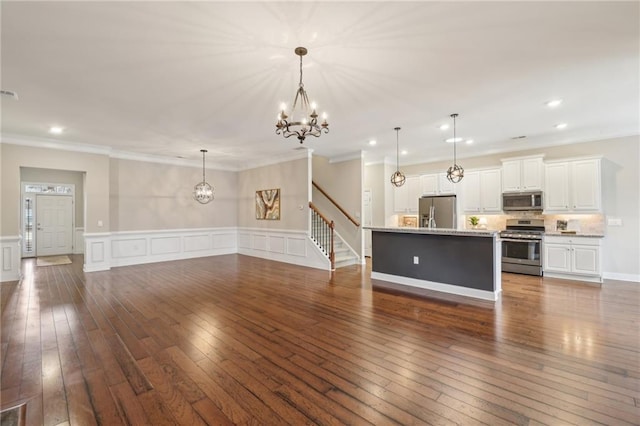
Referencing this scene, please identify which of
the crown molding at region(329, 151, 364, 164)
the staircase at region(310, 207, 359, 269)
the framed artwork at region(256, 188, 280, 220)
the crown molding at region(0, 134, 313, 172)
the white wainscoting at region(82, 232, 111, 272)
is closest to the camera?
the crown molding at region(0, 134, 313, 172)

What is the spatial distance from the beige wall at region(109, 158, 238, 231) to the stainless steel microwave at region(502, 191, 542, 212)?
319 inches

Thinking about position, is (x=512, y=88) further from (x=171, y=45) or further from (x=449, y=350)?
(x=171, y=45)

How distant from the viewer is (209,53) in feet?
10.1

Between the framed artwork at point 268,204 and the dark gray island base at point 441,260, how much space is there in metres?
3.53

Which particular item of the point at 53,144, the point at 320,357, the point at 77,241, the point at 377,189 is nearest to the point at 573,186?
the point at 377,189

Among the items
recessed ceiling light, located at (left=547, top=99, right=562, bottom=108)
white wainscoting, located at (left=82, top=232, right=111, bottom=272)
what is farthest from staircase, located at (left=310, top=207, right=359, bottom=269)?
white wainscoting, located at (left=82, top=232, right=111, bottom=272)

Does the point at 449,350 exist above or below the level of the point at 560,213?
below

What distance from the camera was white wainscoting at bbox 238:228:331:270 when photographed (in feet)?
25.0

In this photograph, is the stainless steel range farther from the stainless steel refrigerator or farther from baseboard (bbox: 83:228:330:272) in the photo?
baseboard (bbox: 83:228:330:272)

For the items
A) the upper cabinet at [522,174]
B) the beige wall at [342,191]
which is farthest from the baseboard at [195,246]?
the upper cabinet at [522,174]

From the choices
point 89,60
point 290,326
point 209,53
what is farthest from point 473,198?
point 89,60

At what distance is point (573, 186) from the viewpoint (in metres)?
A: 6.22

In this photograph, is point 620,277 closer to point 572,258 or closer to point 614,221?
point 572,258

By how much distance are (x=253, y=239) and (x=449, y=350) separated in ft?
24.5
